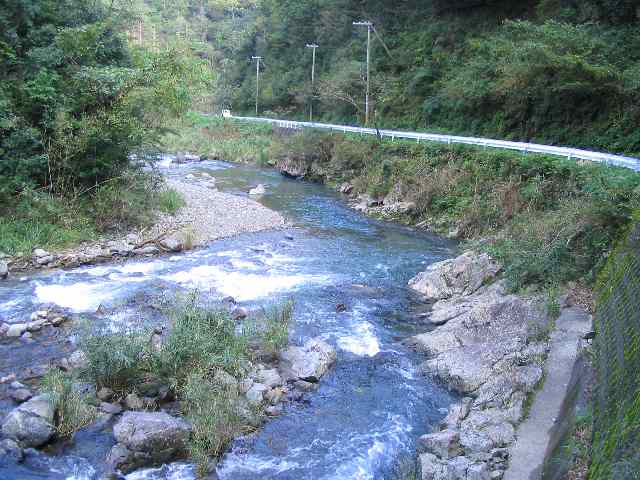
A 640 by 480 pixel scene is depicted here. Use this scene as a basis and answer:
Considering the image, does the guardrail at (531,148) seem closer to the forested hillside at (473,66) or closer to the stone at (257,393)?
the forested hillside at (473,66)

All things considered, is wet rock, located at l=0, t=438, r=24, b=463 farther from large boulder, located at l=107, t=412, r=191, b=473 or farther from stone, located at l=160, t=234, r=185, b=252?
stone, located at l=160, t=234, r=185, b=252

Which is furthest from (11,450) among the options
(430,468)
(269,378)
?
(430,468)

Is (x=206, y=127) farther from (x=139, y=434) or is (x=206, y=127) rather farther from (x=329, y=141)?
(x=139, y=434)

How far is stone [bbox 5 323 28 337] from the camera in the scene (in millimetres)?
10875

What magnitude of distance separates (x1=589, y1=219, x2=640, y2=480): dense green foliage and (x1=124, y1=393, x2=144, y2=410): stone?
6337 millimetres

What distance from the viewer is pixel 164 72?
17.8m

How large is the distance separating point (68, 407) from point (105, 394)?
759mm

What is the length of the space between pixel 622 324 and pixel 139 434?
6.96 m

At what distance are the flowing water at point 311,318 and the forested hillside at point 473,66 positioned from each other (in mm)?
8668

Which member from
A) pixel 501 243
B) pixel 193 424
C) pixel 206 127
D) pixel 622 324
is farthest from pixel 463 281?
pixel 206 127

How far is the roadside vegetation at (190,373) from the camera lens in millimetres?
7855

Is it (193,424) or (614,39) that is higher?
(614,39)

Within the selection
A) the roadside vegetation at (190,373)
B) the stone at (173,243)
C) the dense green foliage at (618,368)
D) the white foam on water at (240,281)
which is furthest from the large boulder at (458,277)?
the stone at (173,243)

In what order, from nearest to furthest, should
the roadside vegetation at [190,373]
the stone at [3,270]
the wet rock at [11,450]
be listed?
1. the wet rock at [11,450]
2. the roadside vegetation at [190,373]
3. the stone at [3,270]
